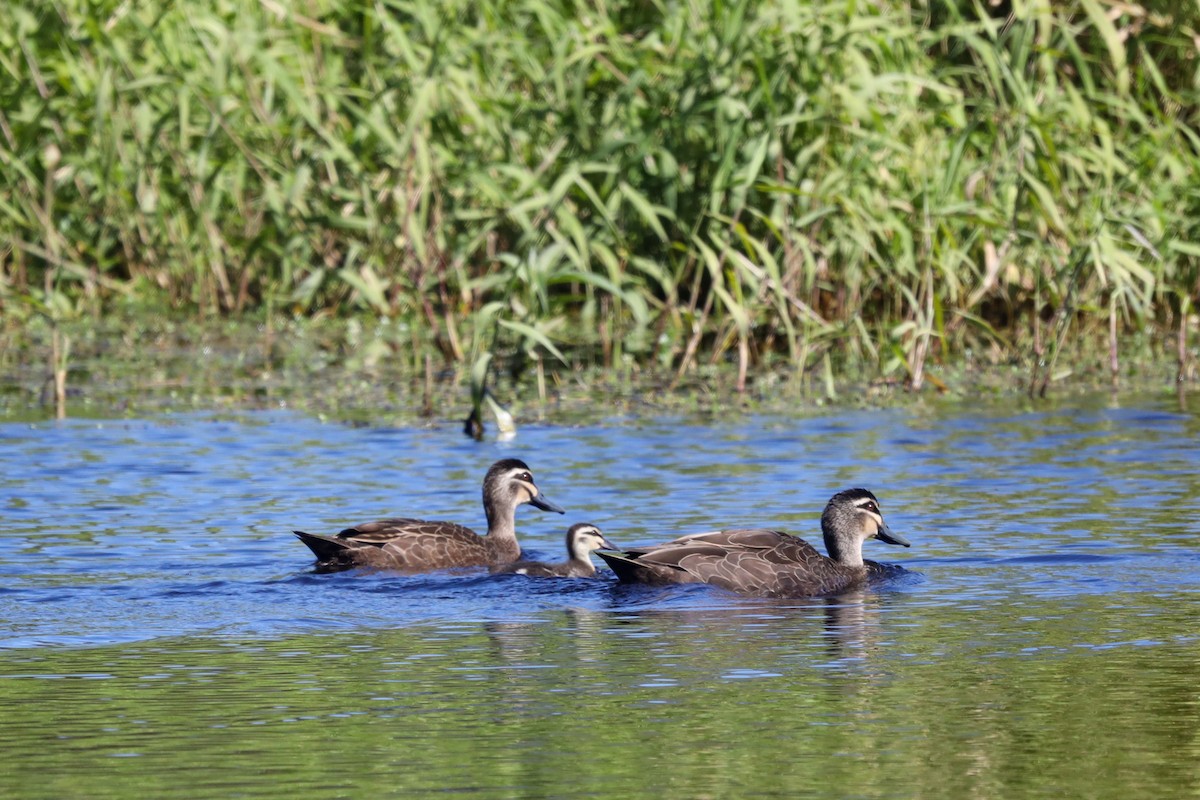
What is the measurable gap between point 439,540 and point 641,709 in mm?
3280

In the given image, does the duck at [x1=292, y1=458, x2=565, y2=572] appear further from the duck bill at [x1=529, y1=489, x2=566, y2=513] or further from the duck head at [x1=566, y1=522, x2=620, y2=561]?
the duck head at [x1=566, y1=522, x2=620, y2=561]

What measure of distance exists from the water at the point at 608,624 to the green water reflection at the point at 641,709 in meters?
0.02

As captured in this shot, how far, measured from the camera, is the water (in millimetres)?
5762

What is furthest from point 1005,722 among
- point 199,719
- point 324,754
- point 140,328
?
point 140,328

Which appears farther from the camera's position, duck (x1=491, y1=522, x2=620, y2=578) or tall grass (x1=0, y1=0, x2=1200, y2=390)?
tall grass (x1=0, y1=0, x2=1200, y2=390)

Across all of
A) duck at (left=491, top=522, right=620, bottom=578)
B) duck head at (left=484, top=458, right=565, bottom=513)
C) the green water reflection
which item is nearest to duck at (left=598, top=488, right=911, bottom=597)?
duck at (left=491, top=522, right=620, bottom=578)

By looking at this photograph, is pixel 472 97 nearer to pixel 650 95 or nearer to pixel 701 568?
pixel 650 95

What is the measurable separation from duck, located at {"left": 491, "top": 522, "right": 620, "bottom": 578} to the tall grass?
2948 millimetres

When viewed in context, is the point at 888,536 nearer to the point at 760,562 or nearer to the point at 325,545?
the point at 760,562

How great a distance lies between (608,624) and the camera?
7.95 metres

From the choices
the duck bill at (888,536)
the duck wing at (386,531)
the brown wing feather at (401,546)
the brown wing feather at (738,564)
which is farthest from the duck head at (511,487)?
the duck bill at (888,536)

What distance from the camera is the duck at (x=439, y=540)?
30.3 ft

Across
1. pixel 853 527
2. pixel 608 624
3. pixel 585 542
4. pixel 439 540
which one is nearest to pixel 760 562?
pixel 853 527

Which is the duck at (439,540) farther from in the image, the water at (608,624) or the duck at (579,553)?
the duck at (579,553)
